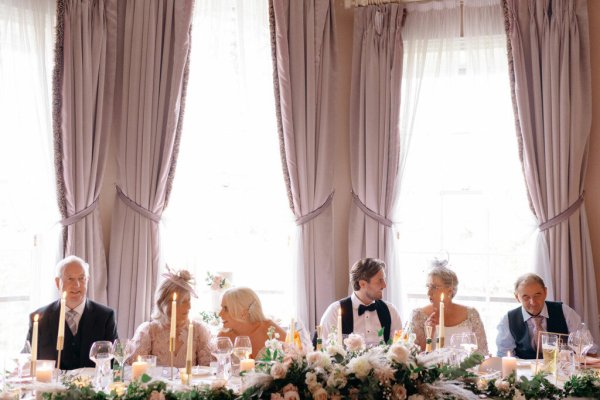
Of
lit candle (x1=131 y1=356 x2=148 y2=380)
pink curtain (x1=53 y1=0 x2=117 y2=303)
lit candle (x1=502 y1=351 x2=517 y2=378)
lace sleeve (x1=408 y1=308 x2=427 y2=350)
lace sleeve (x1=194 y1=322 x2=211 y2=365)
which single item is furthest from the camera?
pink curtain (x1=53 y1=0 x2=117 y2=303)

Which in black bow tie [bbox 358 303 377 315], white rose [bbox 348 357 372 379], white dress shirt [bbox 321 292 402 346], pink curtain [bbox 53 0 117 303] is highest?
pink curtain [bbox 53 0 117 303]

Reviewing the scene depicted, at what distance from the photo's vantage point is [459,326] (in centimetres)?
455

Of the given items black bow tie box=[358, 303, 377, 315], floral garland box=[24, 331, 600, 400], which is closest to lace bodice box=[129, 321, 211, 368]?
black bow tie box=[358, 303, 377, 315]

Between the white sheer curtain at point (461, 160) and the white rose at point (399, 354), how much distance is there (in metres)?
2.77

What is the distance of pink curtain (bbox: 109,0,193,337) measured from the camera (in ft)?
17.9

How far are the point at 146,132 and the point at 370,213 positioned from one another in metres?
1.85

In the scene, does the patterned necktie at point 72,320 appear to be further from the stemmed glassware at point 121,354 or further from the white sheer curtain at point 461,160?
the white sheer curtain at point 461,160

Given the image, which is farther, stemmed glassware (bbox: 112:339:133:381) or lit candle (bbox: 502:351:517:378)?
lit candle (bbox: 502:351:517:378)

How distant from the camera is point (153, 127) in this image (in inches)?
217

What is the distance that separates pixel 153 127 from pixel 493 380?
3.44m

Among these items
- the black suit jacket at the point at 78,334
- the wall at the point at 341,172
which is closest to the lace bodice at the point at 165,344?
the black suit jacket at the point at 78,334

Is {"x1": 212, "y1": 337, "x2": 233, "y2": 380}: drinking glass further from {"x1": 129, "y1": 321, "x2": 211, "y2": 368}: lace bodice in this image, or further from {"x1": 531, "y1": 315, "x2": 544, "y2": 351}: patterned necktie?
{"x1": 531, "y1": 315, "x2": 544, "y2": 351}: patterned necktie

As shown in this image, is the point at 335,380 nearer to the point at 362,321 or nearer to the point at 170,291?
the point at 170,291

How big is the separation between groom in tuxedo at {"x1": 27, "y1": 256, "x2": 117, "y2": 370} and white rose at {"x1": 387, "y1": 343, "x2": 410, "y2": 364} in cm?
224
